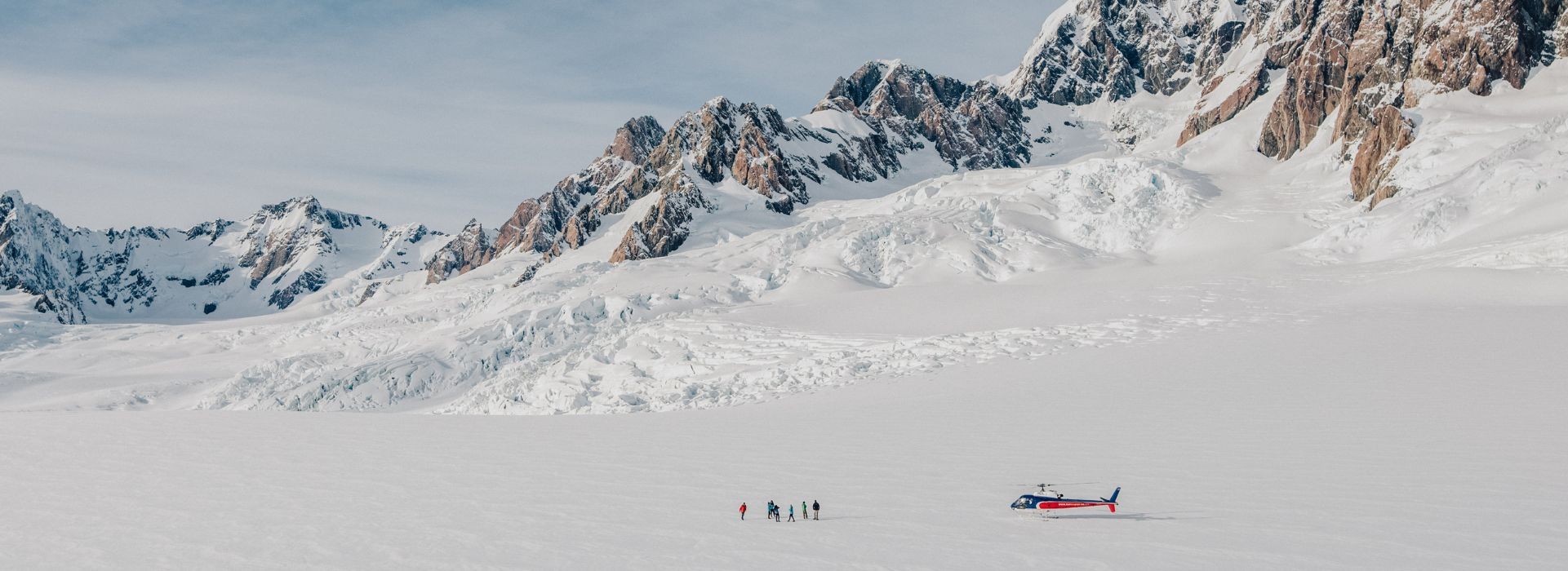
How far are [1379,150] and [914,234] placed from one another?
144 feet

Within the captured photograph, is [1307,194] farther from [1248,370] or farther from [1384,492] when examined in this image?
[1384,492]

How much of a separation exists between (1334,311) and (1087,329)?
502 inches

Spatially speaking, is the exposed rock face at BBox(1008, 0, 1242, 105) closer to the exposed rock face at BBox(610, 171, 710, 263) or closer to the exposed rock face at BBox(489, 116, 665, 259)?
the exposed rock face at BBox(489, 116, 665, 259)

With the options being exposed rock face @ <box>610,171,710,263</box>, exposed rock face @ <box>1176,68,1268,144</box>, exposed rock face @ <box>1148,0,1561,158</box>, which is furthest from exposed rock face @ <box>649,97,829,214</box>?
exposed rock face @ <box>1148,0,1561,158</box>

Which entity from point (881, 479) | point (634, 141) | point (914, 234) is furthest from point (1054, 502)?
point (634, 141)

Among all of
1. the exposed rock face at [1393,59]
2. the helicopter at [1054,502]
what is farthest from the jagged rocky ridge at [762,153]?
the helicopter at [1054,502]

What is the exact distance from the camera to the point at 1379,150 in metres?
77.6

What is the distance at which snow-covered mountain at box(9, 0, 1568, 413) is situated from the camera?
57062mm

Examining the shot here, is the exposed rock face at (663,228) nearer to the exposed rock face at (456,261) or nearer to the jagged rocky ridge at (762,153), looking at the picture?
the jagged rocky ridge at (762,153)

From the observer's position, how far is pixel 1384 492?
46.2 ft

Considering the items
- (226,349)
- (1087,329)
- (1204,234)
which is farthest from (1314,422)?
(226,349)

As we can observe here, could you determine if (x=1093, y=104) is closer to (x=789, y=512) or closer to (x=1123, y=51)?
(x=1123, y=51)

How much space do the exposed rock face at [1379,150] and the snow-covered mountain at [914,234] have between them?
0.22 m

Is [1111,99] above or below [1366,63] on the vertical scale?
above
